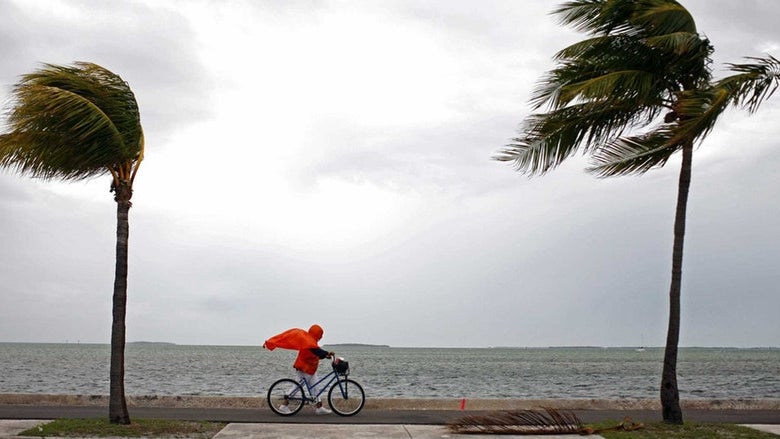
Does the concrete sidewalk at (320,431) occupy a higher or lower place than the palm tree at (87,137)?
lower

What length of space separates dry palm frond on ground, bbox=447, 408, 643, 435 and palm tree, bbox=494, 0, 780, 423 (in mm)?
1767

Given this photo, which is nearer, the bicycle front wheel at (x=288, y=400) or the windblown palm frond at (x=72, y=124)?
the windblown palm frond at (x=72, y=124)

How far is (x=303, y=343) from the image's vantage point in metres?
15.3

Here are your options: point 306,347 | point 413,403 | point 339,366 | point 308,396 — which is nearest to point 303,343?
point 306,347

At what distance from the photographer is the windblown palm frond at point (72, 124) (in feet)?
41.1

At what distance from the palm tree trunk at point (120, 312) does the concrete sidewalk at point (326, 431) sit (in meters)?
1.30

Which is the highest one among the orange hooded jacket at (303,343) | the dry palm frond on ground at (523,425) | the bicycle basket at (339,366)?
the orange hooded jacket at (303,343)

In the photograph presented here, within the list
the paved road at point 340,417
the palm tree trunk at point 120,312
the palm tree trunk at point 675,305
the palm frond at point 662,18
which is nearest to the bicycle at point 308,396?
the paved road at point 340,417

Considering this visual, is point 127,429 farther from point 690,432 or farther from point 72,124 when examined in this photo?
point 690,432

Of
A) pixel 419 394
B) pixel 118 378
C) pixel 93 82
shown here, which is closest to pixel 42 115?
pixel 93 82

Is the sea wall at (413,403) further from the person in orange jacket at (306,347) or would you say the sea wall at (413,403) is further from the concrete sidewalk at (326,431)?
the concrete sidewalk at (326,431)

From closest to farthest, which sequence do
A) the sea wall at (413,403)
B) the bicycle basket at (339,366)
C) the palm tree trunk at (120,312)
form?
the palm tree trunk at (120,312) → the bicycle basket at (339,366) → the sea wall at (413,403)

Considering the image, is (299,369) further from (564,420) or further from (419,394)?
(419,394)

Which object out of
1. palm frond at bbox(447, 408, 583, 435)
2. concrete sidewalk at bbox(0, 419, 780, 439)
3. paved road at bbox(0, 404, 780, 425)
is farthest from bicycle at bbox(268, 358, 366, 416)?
palm frond at bbox(447, 408, 583, 435)
